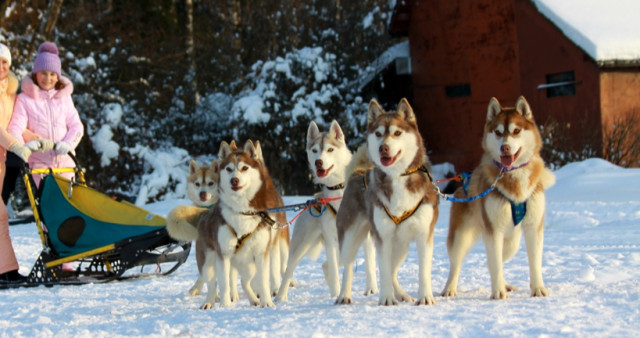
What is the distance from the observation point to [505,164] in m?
4.83

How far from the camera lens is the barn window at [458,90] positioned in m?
17.7

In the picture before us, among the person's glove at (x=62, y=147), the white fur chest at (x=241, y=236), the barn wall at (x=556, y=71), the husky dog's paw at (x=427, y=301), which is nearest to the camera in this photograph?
the husky dog's paw at (x=427, y=301)

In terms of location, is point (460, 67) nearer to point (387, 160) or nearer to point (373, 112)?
point (373, 112)

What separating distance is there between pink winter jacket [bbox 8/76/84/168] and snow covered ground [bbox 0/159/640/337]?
1.30 metres

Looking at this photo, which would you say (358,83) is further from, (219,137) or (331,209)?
(331,209)

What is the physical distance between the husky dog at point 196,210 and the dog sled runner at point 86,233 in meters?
0.44

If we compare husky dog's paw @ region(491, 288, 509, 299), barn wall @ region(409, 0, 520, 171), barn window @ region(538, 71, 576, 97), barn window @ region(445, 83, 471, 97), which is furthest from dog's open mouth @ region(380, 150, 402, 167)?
barn window @ region(445, 83, 471, 97)

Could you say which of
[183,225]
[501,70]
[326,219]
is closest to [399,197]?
[326,219]

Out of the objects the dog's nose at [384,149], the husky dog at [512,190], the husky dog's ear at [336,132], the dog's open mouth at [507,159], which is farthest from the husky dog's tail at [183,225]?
the dog's open mouth at [507,159]

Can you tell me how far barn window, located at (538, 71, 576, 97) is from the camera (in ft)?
52.0

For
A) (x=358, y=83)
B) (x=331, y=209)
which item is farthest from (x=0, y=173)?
(x=358, y=83)

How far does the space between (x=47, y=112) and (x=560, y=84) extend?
36.8ft

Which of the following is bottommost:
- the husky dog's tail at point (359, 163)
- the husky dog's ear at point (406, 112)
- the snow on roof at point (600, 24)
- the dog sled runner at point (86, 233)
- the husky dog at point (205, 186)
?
the dog sled runner at point (86, 233)

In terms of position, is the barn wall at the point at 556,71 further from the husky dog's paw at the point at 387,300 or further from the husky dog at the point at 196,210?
the husky dog's paw at the point at 387,300
